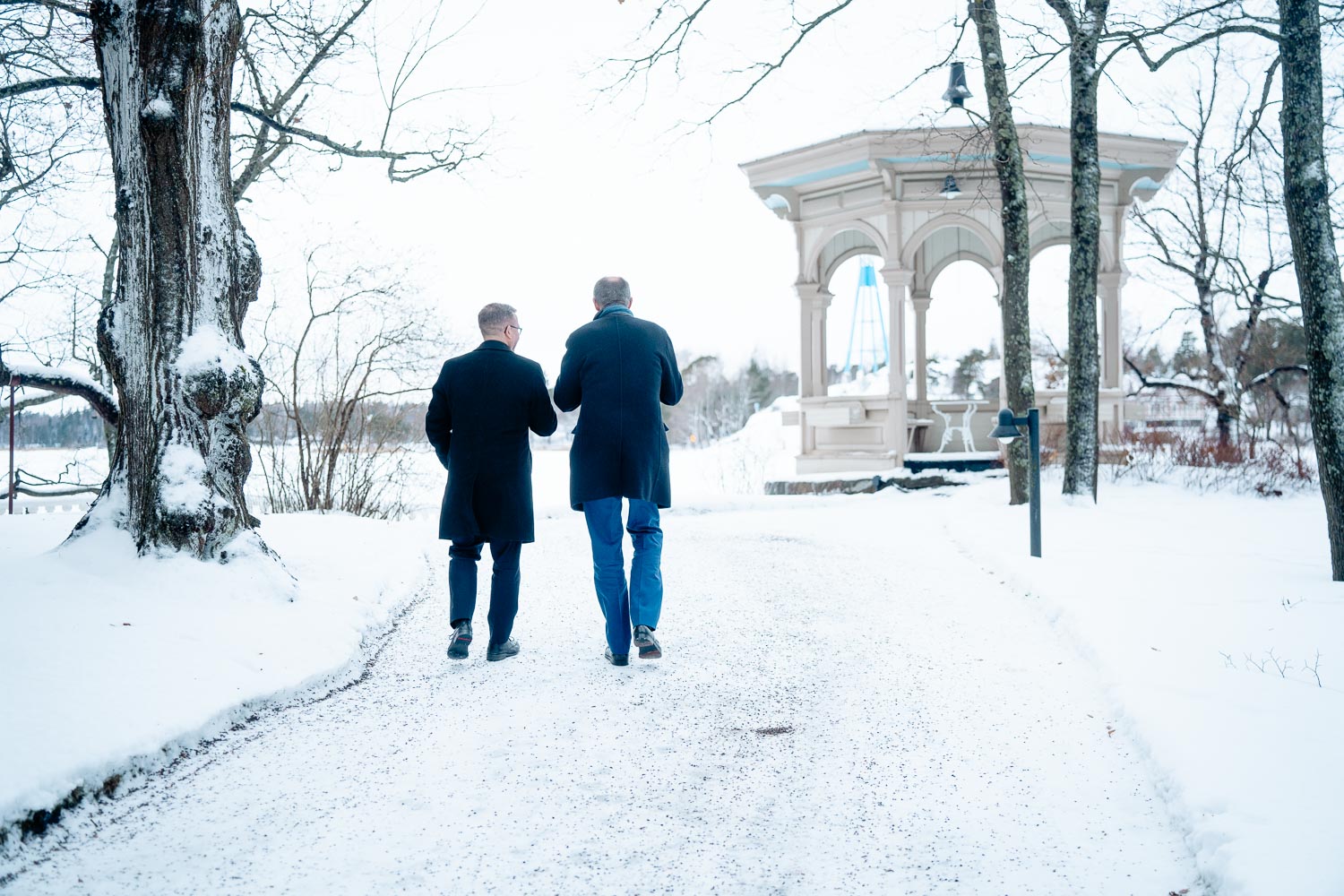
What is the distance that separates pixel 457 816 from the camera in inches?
110

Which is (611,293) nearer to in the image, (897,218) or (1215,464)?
(1215,464)

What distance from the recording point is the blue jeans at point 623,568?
4578mm

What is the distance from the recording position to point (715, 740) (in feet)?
11.5

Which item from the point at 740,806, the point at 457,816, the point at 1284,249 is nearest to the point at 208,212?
the point at 457,816

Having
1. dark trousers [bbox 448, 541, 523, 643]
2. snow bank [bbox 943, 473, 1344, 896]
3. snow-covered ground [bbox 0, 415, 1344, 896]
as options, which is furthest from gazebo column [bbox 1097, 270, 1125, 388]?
dark trousers [bbox 448, 541, 523, 643]

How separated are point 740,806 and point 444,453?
2.54m

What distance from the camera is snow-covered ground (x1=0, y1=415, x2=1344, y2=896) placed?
2482mm

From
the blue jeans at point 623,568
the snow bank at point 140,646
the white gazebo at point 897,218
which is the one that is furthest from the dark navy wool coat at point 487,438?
the white gazebo at point 897,218

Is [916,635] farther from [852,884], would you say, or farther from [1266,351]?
[1266,351]

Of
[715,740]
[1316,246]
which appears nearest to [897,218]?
[1316,246]

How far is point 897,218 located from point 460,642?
12480 mm

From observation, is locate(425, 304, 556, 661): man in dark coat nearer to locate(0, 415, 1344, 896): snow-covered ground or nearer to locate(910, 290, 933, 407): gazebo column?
locate(0, 415, 1344, 896): snow-covered ground

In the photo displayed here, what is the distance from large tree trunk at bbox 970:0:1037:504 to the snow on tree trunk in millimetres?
554

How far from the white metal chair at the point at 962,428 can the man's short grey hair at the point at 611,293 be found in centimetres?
1292
